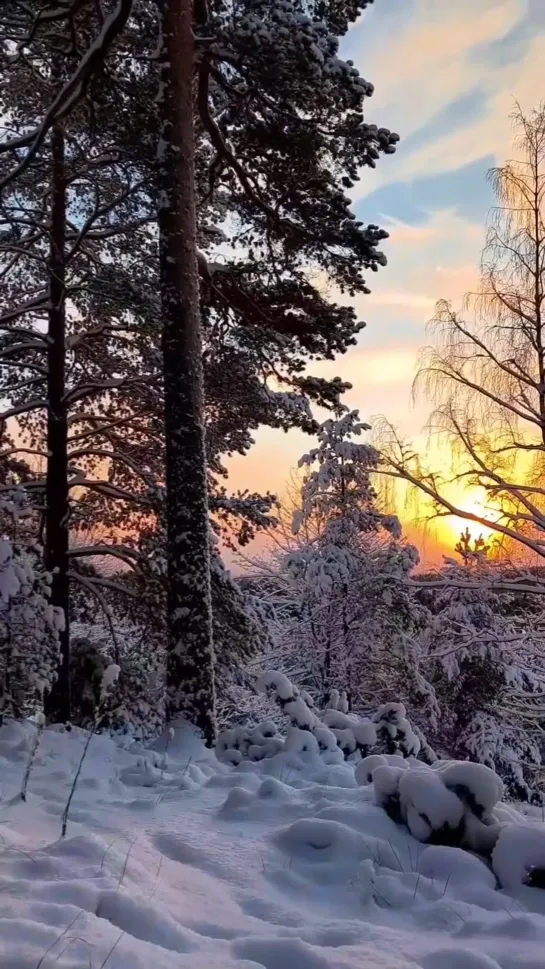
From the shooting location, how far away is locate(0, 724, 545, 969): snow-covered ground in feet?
6.97

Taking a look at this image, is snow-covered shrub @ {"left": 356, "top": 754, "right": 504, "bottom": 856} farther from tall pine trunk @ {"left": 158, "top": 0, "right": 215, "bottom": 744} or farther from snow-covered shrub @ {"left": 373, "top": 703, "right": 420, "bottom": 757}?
tall pine trunk @ {"left": 158, "top": 0, "right": 215, "bottom": 744}

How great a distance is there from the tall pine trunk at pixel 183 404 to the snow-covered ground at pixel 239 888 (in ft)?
5.72

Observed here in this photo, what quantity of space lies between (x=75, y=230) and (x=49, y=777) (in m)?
7.45

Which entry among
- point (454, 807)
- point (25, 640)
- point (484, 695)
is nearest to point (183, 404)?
point (25, 640)

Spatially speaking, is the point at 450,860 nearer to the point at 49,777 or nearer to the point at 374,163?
the point at 49,777

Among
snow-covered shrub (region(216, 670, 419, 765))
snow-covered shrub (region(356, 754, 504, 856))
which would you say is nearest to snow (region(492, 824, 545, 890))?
snow-covered shrub (region(356, 754, 504, 856))

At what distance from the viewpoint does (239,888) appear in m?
2.81

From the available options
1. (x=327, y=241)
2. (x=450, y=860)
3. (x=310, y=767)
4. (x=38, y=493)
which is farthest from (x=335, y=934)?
(x=38, y=493)

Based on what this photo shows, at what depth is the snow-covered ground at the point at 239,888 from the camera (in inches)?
83.6

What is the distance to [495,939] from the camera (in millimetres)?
2426

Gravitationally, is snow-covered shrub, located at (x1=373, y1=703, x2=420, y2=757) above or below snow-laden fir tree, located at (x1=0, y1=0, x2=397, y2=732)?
below

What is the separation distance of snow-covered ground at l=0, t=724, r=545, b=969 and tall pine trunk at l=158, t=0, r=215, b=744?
1742 millimetres

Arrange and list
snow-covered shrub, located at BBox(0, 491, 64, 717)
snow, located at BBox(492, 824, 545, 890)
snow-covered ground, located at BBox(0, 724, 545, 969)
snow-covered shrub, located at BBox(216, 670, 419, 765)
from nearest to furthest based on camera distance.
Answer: snow-covered ground, located at BBox(0, 724, 545, 969) → snow, located at BBox(492, 824, 545, 890) → snow-covered shrub, located at BBox(216, 670, 419, 765) → snow-covered shrub, located at BBox(0, 491, 64, 717)

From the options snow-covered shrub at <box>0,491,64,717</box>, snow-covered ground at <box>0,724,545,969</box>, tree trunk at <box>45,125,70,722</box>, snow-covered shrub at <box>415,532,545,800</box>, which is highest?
tree trunk at <box>45,125,70,722</box>
